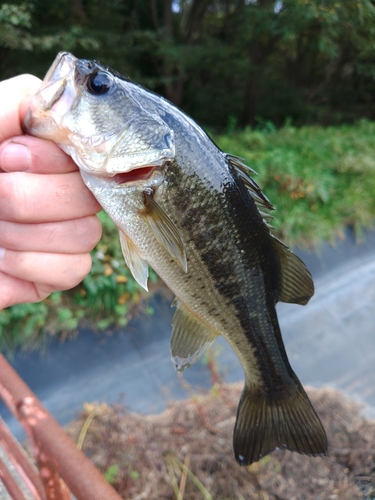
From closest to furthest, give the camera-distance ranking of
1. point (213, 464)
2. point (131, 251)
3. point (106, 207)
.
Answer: point (106, 207) → point (131, 251) → point (213, 464)

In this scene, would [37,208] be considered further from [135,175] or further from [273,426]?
[273,426]

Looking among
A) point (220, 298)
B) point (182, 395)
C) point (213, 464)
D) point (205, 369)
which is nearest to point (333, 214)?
point (205, 369)

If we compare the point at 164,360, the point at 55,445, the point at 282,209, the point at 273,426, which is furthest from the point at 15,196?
the point at 282,209

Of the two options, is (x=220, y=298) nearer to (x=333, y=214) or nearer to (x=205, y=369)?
(x=205, y=369)

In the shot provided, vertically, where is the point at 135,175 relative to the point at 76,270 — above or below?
above

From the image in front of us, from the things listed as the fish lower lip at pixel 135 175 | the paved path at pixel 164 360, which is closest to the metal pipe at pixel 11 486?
the fish lower lip at pixel 135 175

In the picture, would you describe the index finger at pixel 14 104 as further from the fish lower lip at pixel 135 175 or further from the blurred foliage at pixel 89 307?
the blurred foliage at pixel 89 307
